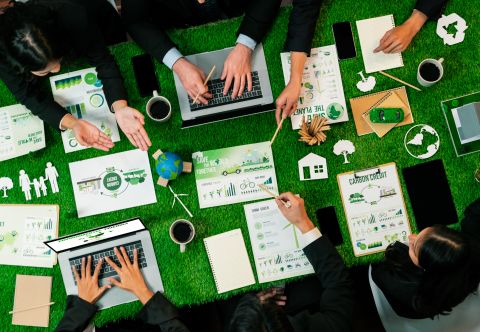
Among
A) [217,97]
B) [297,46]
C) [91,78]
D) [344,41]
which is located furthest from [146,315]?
[344,41]

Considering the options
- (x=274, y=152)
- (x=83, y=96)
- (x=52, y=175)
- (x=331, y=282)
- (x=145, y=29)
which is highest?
(x=145, y=29)

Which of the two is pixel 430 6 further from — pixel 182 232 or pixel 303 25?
pixel 182 232

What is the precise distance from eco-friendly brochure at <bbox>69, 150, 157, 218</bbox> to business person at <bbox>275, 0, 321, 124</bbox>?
0.68m

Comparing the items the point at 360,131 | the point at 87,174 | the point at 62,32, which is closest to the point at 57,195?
the point at 87,174

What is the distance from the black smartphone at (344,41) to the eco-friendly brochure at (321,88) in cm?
3

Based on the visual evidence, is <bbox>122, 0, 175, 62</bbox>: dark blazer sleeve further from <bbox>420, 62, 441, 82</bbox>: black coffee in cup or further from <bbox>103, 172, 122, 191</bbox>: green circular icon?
<bbox>420, 62, 441, 82</bbox>: black coffee in cup

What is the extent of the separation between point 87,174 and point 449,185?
1670mm

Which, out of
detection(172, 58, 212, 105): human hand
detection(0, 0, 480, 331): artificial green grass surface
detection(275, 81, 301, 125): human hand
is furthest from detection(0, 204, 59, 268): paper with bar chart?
detection(275, 81, 301, 125): human hand

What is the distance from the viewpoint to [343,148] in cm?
192

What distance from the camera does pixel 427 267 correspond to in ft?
5.24

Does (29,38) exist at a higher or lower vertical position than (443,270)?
higher

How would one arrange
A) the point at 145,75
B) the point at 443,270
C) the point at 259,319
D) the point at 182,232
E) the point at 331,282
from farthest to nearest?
the point at 145,75
the point at 182,232
the point at 331,282
the point at 443,270
the point at 259,319

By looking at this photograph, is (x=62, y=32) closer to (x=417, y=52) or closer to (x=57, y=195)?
(x=57, y=195)

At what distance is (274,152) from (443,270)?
846mm
